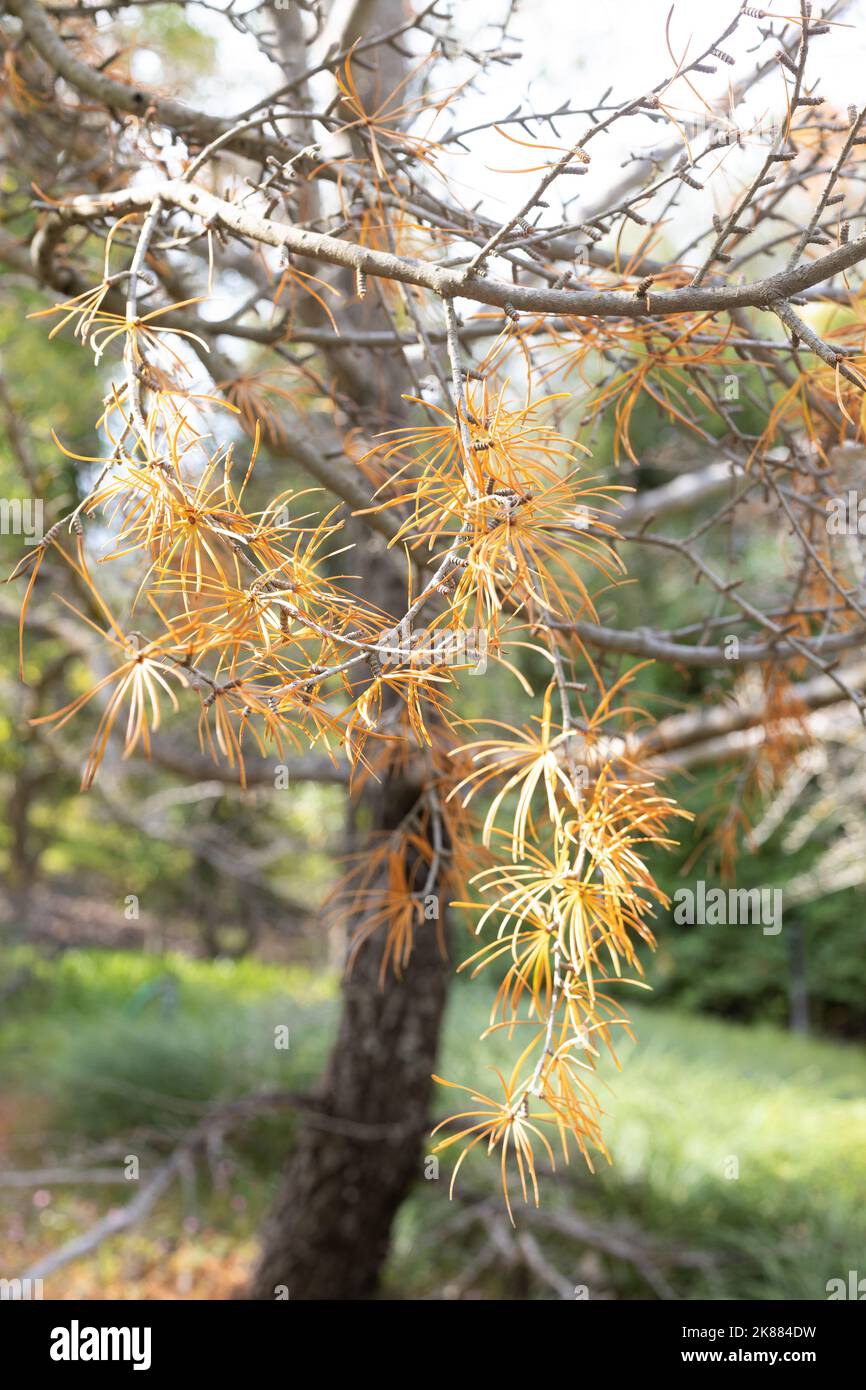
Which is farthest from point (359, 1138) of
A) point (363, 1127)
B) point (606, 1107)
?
point (606, 1107)

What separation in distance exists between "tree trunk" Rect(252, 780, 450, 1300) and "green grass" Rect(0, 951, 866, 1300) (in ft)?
1.39

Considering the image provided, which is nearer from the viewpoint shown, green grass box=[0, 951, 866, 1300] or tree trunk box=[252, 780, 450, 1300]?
tree trunk box=[252, 780, 450, 1300]

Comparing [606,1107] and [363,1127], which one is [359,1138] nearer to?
[363,1127]

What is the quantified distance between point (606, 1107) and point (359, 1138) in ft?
6.71

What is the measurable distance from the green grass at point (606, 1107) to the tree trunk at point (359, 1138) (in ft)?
1.39

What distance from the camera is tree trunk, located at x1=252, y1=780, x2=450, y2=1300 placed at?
275 centimetres

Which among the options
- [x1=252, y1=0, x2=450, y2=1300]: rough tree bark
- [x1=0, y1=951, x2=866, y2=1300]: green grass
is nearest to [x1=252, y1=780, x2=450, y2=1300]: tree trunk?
[x1=252, y1=0, x2=450, y2=1300]: rough tree bark

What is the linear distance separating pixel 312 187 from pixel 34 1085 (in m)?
4.59

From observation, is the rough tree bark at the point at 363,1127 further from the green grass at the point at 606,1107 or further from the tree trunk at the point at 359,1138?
the green grass at the point at 606,1107

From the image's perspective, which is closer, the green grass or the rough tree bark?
the rough tree bark

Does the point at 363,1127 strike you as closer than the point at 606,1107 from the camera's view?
Yes

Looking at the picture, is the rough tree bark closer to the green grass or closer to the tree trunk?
the tree trunk

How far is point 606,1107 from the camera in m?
4.53
